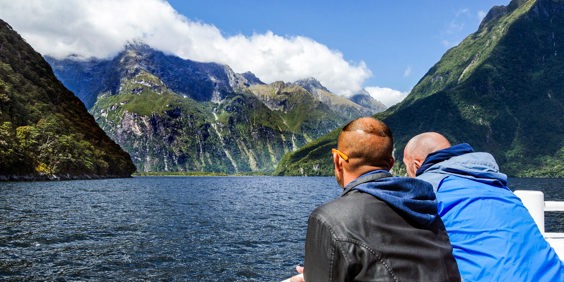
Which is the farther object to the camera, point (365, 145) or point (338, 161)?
point (338, 161)

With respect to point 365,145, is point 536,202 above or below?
below

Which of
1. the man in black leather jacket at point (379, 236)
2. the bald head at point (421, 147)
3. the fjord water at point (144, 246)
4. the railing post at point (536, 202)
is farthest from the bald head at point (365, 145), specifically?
the fjord water at point (144, 246)

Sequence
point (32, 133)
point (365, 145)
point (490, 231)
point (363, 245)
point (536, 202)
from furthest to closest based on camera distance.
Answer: point (32, 133) → point (536, 202) → point (490, 231) → point (365, 145) → point (363, 245)

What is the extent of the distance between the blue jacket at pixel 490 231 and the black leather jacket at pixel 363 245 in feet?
4.59

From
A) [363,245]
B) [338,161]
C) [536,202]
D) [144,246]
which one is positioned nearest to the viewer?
[363,245]

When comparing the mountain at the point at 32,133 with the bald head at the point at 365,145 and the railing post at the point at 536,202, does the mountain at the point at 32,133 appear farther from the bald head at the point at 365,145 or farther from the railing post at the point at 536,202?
the bald head at the point at 365,145

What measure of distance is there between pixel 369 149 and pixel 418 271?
4.04 feet

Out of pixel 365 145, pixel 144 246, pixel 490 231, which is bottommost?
pixel 144 246

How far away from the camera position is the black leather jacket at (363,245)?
3.14m

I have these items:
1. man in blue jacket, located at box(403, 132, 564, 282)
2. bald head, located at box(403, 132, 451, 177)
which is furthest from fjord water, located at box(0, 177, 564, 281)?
man in blue jacket, located at box(403, 132, 564, 282)

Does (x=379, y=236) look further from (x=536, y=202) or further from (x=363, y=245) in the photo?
(x=536, y=202)

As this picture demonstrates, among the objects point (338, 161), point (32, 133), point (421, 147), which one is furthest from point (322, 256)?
point (32, 133)

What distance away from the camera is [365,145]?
156 inches

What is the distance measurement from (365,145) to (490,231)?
1912 millimetres
